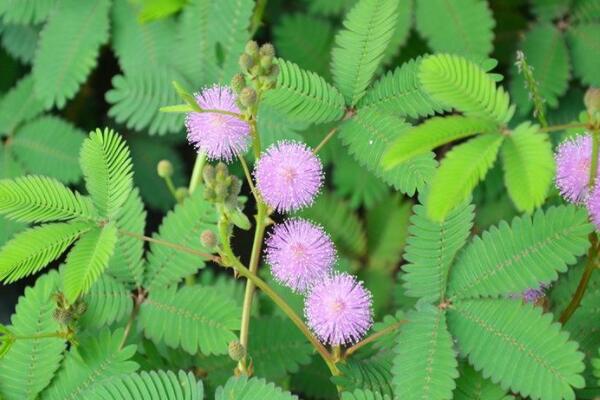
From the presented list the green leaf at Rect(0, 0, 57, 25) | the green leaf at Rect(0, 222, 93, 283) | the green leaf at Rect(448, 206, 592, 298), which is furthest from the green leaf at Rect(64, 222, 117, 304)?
the green leaf at Rect(0, 0, 57, 25)

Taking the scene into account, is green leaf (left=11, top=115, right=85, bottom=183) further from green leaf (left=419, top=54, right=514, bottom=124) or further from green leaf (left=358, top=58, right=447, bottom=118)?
green leaf (left=419, top=54, right=514, bottom=124)

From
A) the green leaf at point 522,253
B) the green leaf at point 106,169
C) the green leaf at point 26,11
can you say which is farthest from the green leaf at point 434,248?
the green leaf at point 26,11

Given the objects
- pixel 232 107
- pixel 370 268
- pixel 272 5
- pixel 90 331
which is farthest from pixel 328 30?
pixel 90 331

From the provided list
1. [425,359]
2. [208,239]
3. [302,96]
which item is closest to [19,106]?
[302,96]

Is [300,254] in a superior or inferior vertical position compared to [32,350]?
superior

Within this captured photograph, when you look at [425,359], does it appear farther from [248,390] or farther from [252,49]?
[252,49]

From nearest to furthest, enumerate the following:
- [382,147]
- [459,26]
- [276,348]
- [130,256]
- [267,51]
Result: [267,51] → [382,147] → [130,256] → [276,348] → [459,26]
